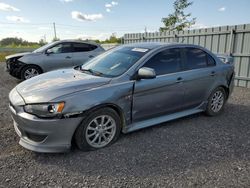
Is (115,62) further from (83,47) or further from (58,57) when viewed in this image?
(83,47)

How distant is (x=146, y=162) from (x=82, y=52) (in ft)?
21.1

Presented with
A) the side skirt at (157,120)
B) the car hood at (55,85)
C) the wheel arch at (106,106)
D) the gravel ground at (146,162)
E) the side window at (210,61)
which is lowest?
the gravel ground at (146,162)

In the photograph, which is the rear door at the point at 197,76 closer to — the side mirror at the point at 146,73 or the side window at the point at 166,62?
the side window at the point at 166,62

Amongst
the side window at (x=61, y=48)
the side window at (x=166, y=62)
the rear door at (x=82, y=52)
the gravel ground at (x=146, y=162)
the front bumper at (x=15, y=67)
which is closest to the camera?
the gravel ground at (x=146, y=162)

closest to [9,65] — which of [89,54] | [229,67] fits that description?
[89,54]

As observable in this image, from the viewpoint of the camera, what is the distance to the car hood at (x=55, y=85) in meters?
2.84

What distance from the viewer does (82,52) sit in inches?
334

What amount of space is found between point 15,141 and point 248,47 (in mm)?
7450

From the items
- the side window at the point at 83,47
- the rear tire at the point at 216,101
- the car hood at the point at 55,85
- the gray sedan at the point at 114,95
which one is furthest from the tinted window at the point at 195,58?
the side window at the point at 83,47

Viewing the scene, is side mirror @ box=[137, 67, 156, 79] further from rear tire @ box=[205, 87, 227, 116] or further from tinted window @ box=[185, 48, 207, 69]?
rear tire @ box=[205, 87, 227, 116]

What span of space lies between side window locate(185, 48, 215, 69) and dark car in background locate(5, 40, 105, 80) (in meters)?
5.07

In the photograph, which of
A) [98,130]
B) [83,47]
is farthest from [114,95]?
[83,47]

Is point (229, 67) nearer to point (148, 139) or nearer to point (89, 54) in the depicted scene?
point (148, 139)

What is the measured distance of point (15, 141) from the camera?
3395mm
